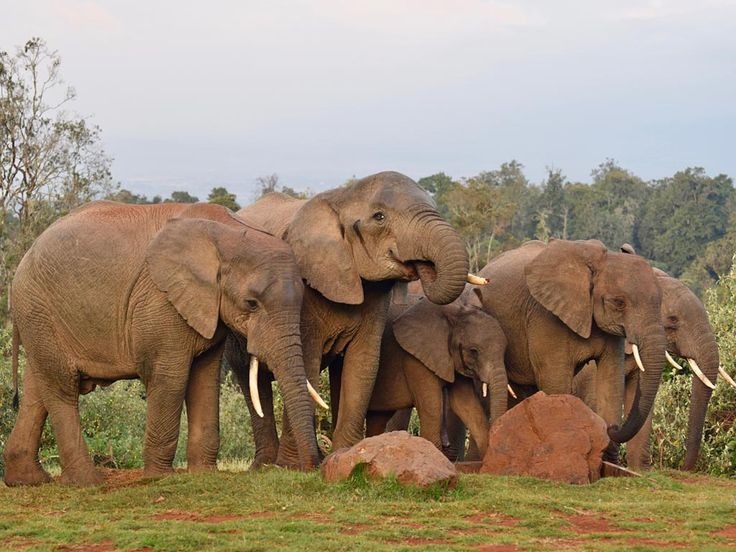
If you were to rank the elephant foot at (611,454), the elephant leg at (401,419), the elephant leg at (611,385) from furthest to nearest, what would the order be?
1. the elephant leg at (401,419)
2. the elephant leg at (611,385)
3. the elephant foot at (611,454)

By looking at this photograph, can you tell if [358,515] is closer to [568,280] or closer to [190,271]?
[190,271]

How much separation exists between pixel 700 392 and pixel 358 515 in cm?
562

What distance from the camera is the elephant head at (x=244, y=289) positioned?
955 cm

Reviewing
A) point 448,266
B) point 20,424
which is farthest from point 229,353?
point 448,266

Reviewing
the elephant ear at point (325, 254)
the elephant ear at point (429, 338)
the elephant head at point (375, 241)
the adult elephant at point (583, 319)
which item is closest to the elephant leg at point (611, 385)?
the adult elephant at point (583, 319)

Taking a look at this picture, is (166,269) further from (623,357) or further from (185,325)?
(623,357)

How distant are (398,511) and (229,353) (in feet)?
13.0

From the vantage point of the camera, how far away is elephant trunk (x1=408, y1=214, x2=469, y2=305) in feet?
33.2

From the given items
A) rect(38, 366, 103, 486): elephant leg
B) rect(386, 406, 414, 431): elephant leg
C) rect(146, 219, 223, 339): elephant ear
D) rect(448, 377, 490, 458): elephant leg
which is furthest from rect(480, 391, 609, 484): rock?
rect(386, 406, 414, 431): elephant leg

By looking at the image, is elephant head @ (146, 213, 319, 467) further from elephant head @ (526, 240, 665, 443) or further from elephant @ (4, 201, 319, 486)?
elephant head @ (526, 240, 665, 443)

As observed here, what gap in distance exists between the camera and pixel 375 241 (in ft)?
35.2

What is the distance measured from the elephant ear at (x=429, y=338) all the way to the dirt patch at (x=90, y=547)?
4.46 metres

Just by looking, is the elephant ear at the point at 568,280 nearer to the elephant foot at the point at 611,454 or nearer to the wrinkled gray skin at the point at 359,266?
the elephant foot at the point at 611,454

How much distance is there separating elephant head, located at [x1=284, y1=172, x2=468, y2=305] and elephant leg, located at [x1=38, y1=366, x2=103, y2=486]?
81.2 inches
